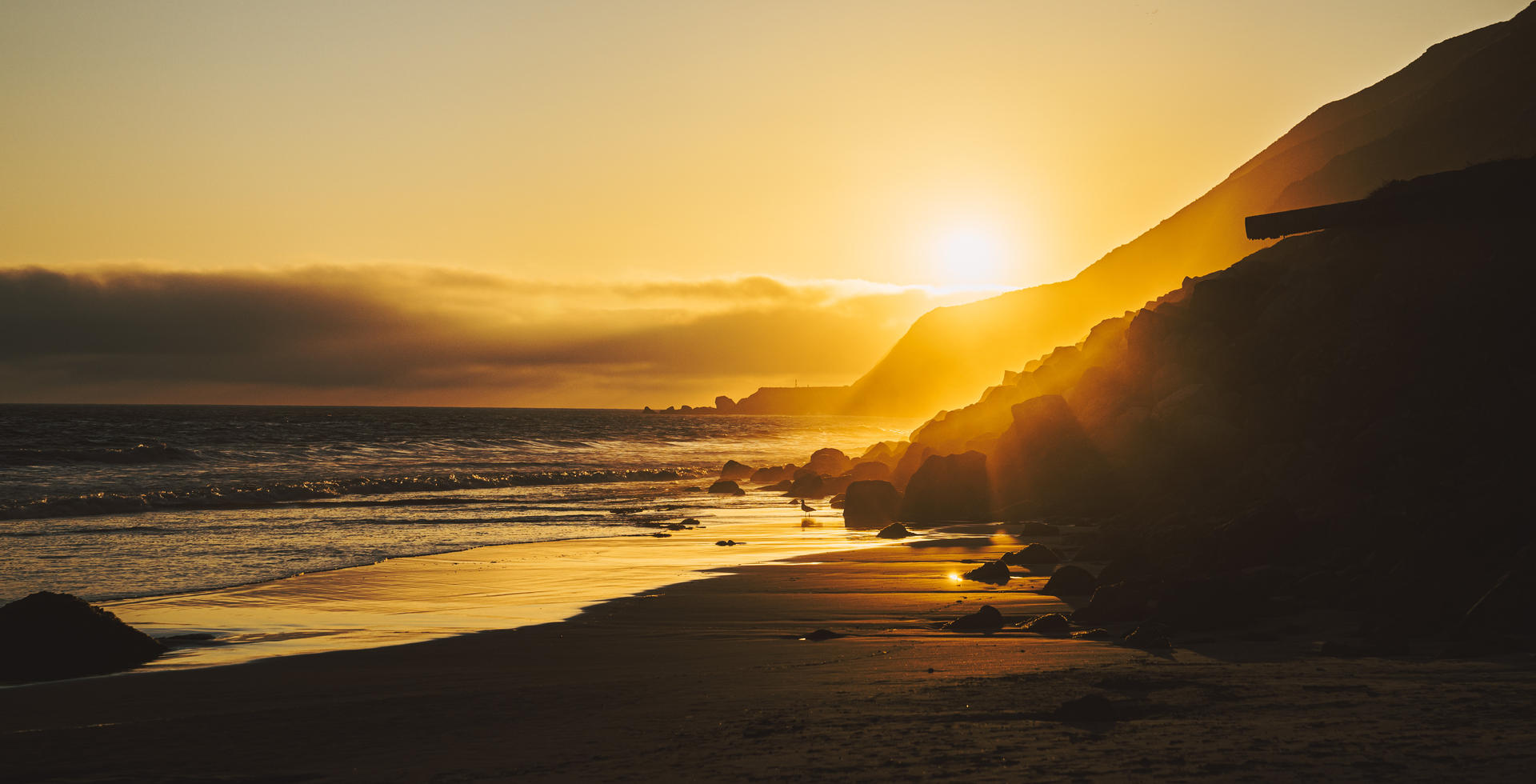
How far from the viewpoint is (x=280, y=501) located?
99.2ft

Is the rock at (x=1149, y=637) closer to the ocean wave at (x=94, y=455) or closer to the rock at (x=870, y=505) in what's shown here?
the rock at (x=870, y=505)

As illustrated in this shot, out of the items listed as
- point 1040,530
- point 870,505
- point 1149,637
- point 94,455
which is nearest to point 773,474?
point 870,505

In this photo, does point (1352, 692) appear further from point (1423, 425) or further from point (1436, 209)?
point (1436, 209)

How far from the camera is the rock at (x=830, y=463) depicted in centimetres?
4012

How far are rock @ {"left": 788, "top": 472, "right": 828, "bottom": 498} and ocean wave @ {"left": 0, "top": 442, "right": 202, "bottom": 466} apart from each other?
92.6ft

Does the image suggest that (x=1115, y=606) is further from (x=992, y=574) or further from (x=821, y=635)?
(x=992, y=574)

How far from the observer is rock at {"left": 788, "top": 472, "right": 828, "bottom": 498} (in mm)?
34625

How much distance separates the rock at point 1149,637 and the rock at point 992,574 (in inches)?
176

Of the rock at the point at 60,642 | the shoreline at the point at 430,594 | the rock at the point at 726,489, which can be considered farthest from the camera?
the rock at the point at 726,489

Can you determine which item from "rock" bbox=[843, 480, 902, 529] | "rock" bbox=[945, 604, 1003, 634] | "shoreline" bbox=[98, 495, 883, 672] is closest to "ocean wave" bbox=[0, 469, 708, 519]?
"shoreline" bbox=[98, 495, 883, 672]

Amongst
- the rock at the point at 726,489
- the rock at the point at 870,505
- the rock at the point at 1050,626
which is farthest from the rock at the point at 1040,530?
the rock at the point at 726,489

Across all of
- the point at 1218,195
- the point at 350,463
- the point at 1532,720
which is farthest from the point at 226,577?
the point at 1218,195

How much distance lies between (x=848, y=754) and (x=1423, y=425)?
1030 cm

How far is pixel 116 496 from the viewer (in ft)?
92.1
